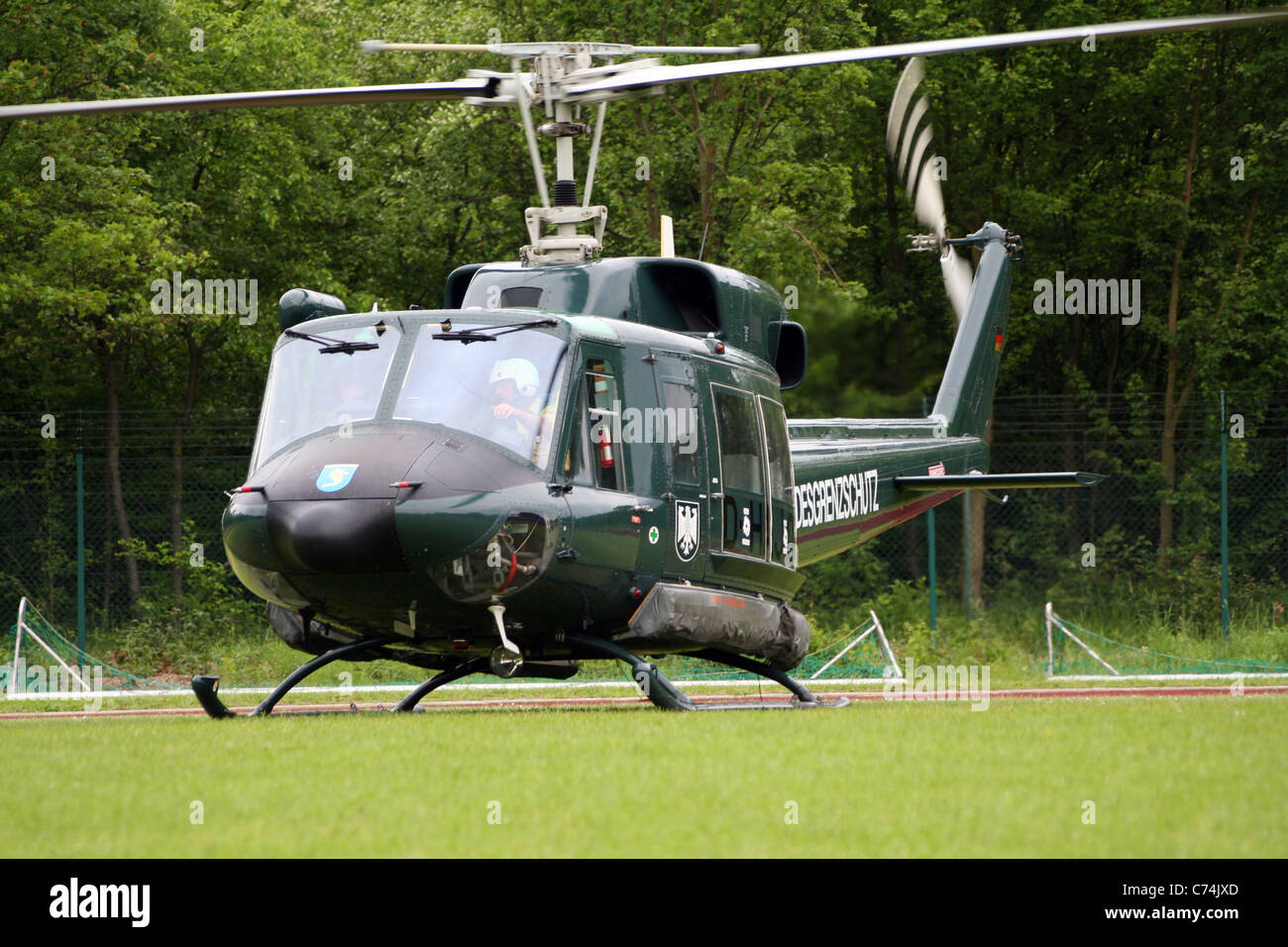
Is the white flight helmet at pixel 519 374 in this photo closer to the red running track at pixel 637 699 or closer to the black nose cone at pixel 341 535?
the black nose cone at pixel 341 535

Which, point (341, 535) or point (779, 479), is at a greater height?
point (341, 535)

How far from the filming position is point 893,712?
10844 millimetres

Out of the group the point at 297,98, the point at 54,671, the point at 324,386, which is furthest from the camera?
the point at 54,671

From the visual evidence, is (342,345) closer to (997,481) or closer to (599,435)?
(599,435)

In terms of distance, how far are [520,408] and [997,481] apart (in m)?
5.43

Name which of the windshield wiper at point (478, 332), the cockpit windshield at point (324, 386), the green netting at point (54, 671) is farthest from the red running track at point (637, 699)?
the green netting at point (54, 671)

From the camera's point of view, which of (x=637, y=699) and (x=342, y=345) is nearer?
(x=342, y=345)

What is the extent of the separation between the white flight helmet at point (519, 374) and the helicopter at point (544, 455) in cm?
1

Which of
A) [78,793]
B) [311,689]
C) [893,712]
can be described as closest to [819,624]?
[311,689]

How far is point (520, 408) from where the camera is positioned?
34.7 ft

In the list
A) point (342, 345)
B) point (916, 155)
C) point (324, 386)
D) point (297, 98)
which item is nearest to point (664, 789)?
point (324, 386)

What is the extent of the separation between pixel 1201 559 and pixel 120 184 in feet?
56.9

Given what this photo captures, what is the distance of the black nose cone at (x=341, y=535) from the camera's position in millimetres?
9914

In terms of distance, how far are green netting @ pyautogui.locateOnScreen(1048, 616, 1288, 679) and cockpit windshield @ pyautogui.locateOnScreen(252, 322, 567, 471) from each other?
30.1 ft
